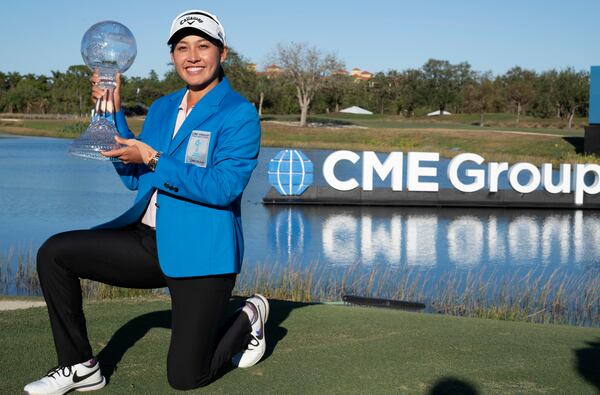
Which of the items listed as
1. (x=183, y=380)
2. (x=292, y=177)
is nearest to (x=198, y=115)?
(x=183, y=380)

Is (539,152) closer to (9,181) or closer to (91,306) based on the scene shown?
(9,181)

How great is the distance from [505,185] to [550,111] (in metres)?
61.5

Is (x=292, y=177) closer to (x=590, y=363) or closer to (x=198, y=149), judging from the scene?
(x=590, y=363)

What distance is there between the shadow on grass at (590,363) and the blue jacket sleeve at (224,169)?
2022 mm

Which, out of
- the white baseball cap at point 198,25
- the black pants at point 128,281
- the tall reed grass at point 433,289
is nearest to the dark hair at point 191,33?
the white baseball cap at point 198,25

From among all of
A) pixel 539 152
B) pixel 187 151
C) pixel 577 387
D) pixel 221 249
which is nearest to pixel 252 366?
pixel 221 249

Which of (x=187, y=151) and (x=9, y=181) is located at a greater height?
(x=187, y=151)

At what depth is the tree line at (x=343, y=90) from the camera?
75312 millimetres

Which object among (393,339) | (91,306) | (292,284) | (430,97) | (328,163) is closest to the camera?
(393,339)

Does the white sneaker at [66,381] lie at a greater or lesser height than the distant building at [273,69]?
lesser

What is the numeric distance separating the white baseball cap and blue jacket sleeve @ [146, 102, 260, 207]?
0.35 metres

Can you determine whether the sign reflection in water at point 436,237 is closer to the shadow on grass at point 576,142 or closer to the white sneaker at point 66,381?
the white sneaker at point 66,381

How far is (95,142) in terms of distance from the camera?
4.02 m

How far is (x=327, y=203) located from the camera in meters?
21.0
